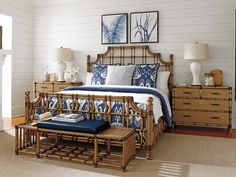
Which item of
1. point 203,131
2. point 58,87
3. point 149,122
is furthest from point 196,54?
point 58,87

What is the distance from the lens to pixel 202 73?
514 centimetres

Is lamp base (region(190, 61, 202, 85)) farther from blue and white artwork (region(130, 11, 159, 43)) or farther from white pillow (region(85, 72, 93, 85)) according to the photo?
white pillow (region(85, 72, 93, 85))

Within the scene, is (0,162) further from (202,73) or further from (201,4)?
(201,4)

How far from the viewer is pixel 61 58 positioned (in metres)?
5.74

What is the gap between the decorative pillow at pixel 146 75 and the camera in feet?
15.9

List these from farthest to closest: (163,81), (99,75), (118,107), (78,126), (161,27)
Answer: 1. (161,27)
2. (99,75)
3. (163,81)
4. (118,107)
5. (78,126)

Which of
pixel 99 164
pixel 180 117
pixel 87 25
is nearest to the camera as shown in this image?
pixel 99 164

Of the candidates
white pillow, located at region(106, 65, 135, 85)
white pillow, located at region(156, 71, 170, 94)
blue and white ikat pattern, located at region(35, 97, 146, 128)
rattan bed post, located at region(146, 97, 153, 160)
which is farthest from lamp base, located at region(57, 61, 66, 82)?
rattan bed post, located at region(146, 97, 153, 160)

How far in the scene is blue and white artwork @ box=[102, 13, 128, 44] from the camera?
18.4 feet

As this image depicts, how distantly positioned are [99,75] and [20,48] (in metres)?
2.17

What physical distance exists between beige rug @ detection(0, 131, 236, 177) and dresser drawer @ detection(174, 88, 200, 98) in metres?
1.13

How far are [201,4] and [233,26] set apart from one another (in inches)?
29.0

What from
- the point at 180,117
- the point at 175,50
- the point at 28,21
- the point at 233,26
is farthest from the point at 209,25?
the point at 28,21

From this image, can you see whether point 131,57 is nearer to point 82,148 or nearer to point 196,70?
point 196,70
